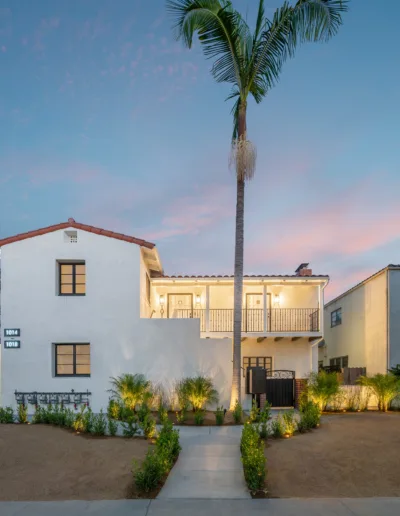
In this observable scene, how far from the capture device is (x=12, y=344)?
51.0 ft

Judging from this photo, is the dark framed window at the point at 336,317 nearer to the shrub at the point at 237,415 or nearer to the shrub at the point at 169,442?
the shrub at the point at 237,415

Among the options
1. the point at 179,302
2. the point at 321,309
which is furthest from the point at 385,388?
the point at 179,302

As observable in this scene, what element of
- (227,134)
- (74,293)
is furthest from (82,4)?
(74,293)

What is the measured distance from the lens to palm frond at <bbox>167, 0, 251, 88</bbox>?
13.1 m

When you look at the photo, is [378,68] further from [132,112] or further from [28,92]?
[28,92]

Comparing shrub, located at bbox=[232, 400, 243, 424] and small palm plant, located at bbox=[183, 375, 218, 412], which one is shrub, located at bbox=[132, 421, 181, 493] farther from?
small palm plant, located at bbox=[183, 375, 218, 412]

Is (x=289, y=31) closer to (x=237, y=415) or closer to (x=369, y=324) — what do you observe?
(x=237, y=415)

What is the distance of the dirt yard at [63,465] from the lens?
7.20m

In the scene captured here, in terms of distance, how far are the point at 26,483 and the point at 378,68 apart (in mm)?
15584

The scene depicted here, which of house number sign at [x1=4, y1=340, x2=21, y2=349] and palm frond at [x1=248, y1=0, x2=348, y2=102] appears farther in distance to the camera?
house number sign at [x1=4, y1=340, x2=21, y2=349]

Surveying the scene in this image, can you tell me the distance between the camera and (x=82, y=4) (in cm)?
1291

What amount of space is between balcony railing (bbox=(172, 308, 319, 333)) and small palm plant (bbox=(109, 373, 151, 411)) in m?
3.88

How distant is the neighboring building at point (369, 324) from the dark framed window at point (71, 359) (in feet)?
40.5

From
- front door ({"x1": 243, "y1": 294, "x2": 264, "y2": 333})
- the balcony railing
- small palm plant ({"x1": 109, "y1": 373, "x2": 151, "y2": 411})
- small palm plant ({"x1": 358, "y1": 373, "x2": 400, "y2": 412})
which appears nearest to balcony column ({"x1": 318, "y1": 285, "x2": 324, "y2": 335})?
the balcony railing
